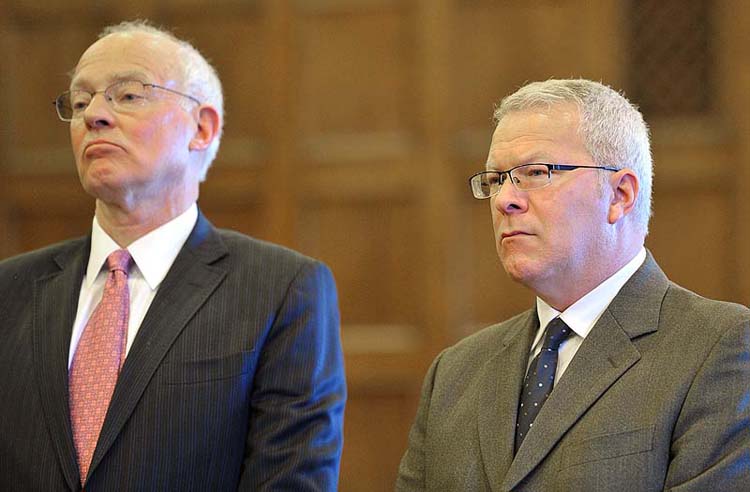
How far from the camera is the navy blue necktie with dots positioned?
1.96 metres

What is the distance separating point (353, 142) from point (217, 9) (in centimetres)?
94

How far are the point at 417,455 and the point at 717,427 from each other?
0.68 metres

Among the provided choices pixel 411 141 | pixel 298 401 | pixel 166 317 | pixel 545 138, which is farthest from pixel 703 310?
pixel 411 141

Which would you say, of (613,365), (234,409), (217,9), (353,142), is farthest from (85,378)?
(217,9)

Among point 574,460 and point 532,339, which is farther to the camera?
point 532,339

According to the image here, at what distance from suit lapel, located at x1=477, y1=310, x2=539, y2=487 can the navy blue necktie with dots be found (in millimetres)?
16

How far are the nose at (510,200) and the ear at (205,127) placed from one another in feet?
2.96

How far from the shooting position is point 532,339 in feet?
7.00

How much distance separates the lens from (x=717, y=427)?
1717 millimetres

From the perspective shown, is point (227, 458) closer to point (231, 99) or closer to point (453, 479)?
point (453, 479)

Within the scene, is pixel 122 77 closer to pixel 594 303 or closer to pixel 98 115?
pixel 98 115

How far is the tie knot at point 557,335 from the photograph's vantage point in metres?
2.02

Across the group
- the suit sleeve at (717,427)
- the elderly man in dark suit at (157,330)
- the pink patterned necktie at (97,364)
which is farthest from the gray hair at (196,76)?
the suit sleeve at (717,427)

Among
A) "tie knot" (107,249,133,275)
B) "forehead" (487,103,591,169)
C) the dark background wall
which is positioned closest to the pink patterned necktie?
"tie knot" (107,249,133,275)
